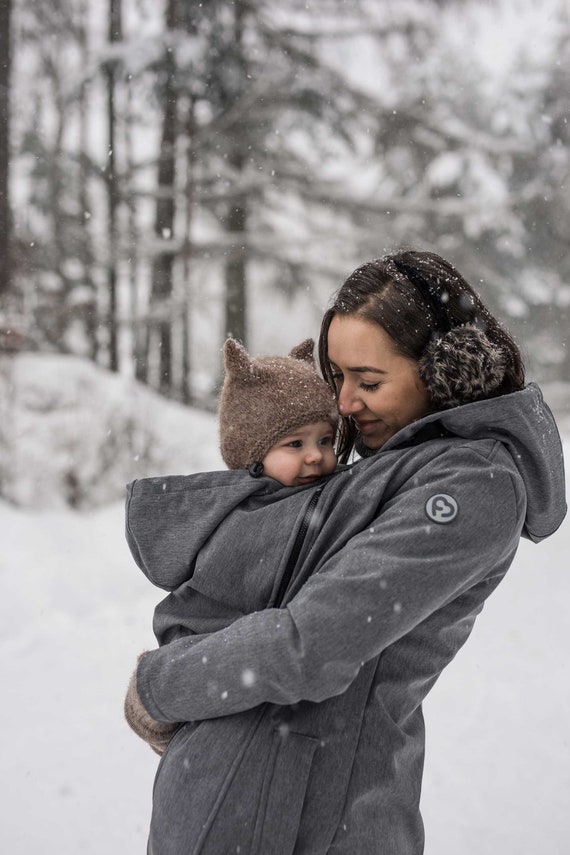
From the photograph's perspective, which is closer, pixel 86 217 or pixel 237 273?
pixel 237 273

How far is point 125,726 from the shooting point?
447 cm

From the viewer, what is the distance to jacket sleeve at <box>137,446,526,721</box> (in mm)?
1411

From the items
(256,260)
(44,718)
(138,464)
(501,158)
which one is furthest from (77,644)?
(501,158)

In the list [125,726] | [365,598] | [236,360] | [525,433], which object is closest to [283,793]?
[365,598]

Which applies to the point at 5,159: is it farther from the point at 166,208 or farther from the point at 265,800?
the point at 265,800

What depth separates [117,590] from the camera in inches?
238

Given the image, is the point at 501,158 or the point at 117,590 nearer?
the point at 117,590

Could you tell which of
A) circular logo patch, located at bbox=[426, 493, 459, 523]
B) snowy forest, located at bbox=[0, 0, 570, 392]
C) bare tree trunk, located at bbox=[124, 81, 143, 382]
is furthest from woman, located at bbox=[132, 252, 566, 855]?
A: bare tree trunk, located at bbox=[124, 81, 143, 382]

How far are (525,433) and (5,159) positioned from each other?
10.9 meters

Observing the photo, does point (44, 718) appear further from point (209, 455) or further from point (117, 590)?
point (209, 455)

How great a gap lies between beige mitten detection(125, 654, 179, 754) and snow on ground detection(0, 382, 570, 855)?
2237mm

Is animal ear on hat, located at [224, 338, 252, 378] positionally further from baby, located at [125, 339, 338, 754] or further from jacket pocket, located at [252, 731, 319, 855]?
jacket pocket, located at [252, 731, 319, 855]

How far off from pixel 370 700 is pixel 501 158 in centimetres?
1249

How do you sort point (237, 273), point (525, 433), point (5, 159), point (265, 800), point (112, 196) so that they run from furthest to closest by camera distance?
point (112, 196) < point (237, 273) < point (5, 159) < point (525, 433) < point (265, 800)
